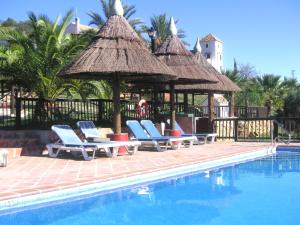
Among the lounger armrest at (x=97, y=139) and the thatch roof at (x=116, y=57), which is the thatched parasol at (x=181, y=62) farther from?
the lounger armrest at (x=97, y=139)

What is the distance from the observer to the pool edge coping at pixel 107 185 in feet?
22.9

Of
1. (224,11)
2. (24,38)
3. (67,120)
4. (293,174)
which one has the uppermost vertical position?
(224,11)

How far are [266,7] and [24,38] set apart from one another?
916 cm

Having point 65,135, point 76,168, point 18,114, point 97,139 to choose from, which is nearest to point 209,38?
point 18,114

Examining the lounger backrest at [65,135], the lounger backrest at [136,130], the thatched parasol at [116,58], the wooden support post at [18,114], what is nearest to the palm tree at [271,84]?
the lounger backrest at [136,130]

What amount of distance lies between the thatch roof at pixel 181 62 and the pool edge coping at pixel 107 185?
3276mm

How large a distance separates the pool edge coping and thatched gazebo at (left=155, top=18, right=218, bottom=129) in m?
3.26

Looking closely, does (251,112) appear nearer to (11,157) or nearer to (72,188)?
(11,157)

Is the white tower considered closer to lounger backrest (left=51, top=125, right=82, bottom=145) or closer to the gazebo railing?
the gazebo railing

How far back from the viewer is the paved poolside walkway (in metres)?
7.75

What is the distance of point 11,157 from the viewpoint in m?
11.8

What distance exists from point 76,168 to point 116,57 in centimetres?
356

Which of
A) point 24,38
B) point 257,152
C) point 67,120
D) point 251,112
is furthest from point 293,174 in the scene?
point 251,112

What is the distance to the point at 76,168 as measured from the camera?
9883mm
